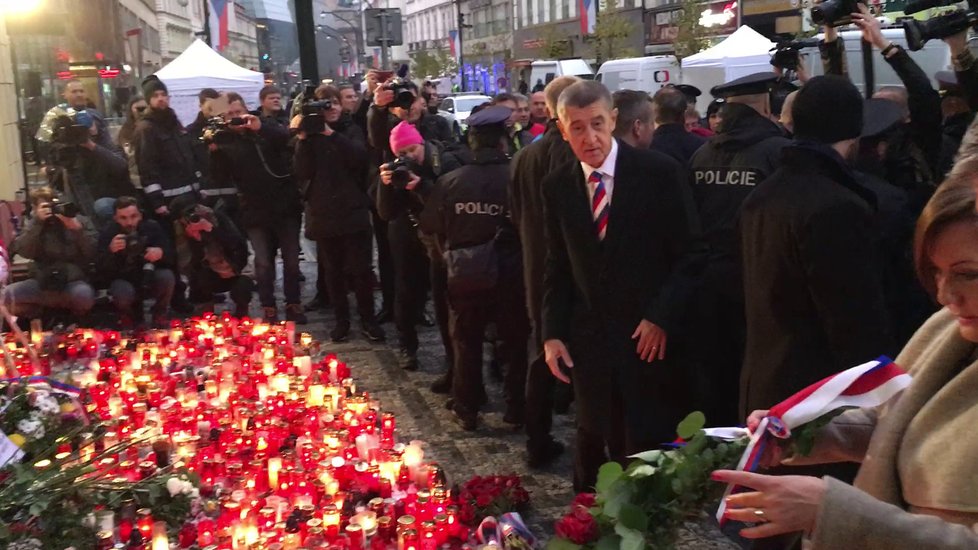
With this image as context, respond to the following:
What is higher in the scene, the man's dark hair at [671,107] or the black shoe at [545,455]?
the man's dark hair at [671,107]

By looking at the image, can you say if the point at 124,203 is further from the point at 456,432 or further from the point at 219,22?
the point at 219,22

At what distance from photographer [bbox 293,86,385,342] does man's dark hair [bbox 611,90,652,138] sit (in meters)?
3.39

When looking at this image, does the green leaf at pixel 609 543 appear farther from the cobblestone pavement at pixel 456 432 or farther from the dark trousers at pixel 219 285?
the dark trousers at pixel 219 285

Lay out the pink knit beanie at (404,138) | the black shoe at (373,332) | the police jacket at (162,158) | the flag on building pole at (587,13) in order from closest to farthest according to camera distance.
→ the pink knit beanie at (404,138) < the black shoe at (373,332) < the police jacket at (162,158) < the flag on building pole at (587,13)

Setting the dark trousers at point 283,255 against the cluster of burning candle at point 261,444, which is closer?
the cluster of burning candle at point 261,444

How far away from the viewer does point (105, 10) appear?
30.3 metres

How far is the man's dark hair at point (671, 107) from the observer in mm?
5859

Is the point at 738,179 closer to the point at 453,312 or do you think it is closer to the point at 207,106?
the point at 453,312

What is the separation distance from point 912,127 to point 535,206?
1.98 meters

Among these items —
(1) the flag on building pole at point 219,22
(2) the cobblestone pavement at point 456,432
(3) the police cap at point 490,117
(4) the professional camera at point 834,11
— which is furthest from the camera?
(1) the flag on building pole at point 219,22

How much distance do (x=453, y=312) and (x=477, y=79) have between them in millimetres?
50202

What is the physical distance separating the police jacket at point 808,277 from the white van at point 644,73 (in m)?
22.6

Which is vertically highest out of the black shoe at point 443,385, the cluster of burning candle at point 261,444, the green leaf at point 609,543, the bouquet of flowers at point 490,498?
the green leaf at point 609,543

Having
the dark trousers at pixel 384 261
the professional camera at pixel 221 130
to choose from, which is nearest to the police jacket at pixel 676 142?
the dark trousers at pixel 384 261
